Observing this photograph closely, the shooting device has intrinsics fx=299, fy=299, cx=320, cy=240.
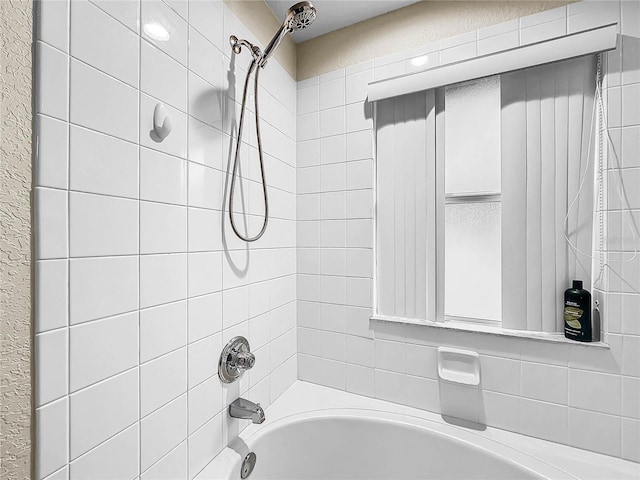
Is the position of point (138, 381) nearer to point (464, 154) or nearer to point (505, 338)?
point (505, 338)

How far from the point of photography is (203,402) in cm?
102

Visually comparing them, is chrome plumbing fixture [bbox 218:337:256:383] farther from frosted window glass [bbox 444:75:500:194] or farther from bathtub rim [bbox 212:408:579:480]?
frosted window glass [bbox 444:75:500:194]

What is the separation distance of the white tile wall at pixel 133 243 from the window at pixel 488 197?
74cm

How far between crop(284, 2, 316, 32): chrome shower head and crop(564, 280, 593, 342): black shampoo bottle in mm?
1377

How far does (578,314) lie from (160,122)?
1571 millimetres

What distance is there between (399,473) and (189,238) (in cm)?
128

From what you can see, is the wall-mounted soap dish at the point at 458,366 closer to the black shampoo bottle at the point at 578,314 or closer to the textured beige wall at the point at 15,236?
the black shampoo bottle at the point at 578,314

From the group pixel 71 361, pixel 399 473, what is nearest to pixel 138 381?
pixel 71 361

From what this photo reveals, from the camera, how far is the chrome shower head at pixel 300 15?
977mm

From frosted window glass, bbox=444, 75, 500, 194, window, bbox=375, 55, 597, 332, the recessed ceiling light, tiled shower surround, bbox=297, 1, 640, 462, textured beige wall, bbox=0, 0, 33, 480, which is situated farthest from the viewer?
frosted window glass, bbox=444, 75, 500, 194

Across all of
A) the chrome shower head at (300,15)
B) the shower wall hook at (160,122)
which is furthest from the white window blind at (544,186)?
the shower wall hook at (160,122)

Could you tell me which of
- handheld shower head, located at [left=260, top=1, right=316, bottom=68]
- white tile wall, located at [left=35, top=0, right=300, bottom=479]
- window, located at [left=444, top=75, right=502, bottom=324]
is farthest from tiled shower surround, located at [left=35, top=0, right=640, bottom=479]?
handheld shower head, located at [left=260, top=1, right=316, bottom=68]

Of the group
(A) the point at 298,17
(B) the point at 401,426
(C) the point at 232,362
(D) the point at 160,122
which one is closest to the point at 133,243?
(D) the point at 160,122

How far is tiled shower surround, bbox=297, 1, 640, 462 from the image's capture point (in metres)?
1.08
